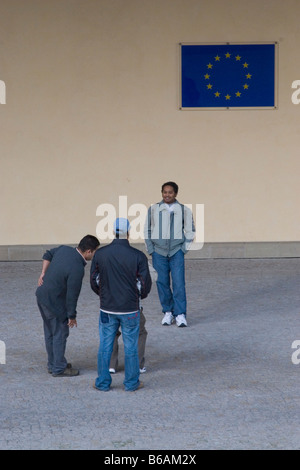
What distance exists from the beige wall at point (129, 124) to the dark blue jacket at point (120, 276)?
23.1 ft

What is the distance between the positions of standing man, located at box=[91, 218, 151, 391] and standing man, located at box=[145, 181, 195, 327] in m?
2.61

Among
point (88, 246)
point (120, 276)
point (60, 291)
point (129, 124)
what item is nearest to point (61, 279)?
point (60, 291)

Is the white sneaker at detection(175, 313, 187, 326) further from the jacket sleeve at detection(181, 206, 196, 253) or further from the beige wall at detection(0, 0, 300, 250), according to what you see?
the beige wall at detection(0, 0, 300, 250)

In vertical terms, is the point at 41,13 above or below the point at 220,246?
above

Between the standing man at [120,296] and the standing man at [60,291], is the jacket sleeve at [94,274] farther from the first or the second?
the standing man at [60,291]

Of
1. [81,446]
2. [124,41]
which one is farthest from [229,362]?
[124,41]

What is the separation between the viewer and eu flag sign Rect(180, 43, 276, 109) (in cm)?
1485

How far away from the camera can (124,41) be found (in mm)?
14750

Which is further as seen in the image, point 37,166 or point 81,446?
point 37,166

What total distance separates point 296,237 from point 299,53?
3.01 meters

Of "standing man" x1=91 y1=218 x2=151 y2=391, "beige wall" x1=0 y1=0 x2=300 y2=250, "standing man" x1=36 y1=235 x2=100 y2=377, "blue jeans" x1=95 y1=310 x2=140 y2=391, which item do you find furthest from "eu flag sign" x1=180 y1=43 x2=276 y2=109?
"blue jeans" x1=95 y1=310 x2=140 y2=391

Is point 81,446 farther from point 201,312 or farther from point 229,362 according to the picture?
point 201,312
